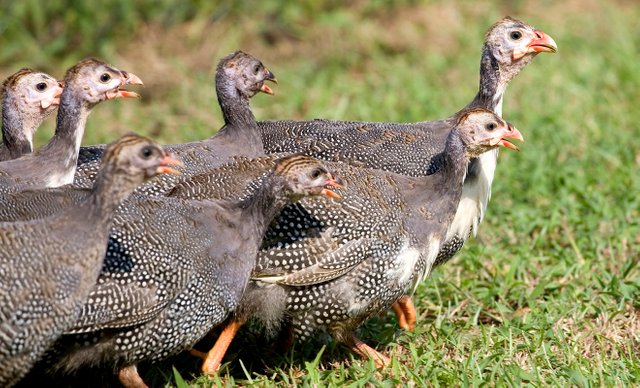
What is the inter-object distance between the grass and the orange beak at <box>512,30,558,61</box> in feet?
3.34

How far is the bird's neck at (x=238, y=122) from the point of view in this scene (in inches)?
223

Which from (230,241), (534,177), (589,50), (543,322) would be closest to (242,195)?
(230,241)

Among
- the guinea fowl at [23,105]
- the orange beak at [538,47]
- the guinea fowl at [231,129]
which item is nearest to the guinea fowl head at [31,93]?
the guinea fowl at [23,105]

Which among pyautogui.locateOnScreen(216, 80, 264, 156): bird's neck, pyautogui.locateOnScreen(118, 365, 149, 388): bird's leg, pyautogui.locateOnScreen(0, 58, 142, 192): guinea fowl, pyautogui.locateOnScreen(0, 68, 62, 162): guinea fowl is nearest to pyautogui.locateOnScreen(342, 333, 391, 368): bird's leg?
pyautogui.locateOnScreen(118, 365, 149, 388): bird's leg

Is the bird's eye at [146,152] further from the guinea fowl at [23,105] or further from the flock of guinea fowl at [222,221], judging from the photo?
the guinea fowl at [23,105]

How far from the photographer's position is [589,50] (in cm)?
941

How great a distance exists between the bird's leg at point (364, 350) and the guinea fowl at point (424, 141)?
44 cm

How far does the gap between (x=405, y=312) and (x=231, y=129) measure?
1.35 meters

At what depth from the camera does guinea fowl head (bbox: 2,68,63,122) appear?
5422mm

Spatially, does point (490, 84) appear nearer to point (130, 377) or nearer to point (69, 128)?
point (69, 128)

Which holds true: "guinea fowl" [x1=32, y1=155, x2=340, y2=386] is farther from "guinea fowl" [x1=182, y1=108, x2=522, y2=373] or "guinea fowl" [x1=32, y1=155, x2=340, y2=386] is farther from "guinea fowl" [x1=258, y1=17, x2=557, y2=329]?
"guinea fowl" [x1=258, y1=17, x2=557, y2=329]

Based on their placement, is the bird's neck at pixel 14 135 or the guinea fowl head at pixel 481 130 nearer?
the guinea fowl head at pixel 481 130

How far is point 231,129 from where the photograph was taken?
5.73 metres

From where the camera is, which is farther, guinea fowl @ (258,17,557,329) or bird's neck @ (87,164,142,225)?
guinea fowl @ (258,17,557,329)
